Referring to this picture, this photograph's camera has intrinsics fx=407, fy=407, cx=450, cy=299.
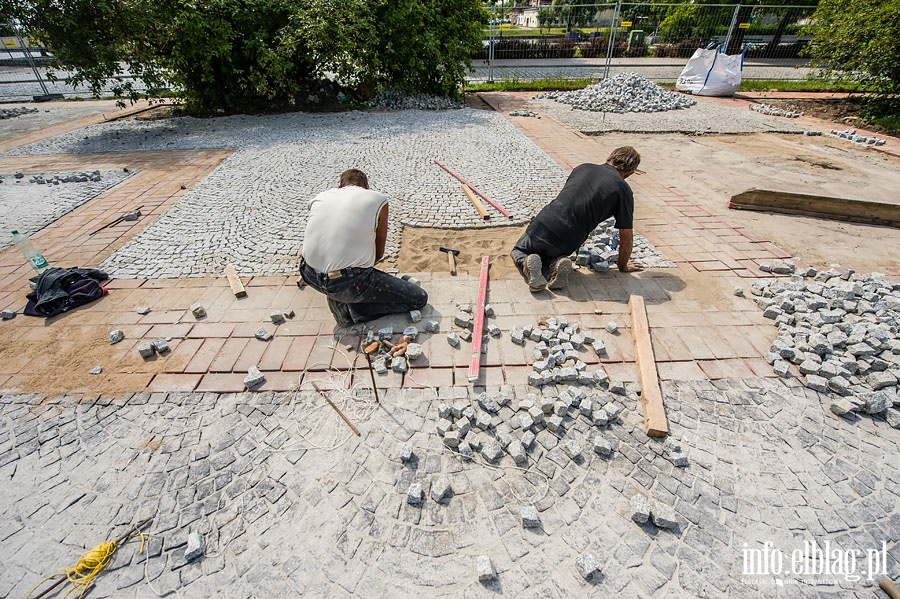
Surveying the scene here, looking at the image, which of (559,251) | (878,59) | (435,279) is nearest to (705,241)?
(559,251)

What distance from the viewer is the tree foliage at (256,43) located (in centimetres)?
898

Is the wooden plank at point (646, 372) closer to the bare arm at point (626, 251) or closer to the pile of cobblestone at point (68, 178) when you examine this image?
the bare arm at point (626, 251)

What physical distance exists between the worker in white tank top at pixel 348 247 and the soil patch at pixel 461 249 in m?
0.98

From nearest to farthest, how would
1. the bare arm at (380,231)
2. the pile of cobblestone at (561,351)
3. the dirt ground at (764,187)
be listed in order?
the pile of cobblestone at (561,351) < the bare arm at (380,231) < the dirt ground at (764,187)

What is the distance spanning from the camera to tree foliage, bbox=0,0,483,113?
354 inches

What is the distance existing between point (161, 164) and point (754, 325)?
1007 centimetres

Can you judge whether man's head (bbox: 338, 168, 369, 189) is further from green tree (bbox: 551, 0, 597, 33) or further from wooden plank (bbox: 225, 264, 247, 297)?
green tree (bbox: 551, 0, 597, 33)

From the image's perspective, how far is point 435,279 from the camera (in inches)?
177

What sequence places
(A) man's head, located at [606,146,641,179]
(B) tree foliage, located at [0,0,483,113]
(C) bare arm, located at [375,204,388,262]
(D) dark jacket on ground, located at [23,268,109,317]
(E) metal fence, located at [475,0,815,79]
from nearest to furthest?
(C) bare arm, located at [375,204,388,262]
(D) dark jacket on ground, located at [23,268,109,317]
(A) man's head, located at [606,146,641,179]
(B) tree foliage, located at [0,0,483,113]
(E) metal fence, located at [475,0,815,79]

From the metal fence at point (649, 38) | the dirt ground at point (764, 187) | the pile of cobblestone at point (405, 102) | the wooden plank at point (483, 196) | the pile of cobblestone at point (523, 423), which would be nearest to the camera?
the pile of cobblestone at point (523, 423)

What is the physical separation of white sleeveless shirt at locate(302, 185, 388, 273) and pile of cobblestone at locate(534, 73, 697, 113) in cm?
1080

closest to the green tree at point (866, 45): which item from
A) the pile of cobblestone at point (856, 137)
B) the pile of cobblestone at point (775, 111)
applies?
the pile of cobblestone at point (775, 111)

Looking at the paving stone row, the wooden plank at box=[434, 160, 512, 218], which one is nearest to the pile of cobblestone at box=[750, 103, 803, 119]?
the paving stone row

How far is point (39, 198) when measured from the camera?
263 inches
